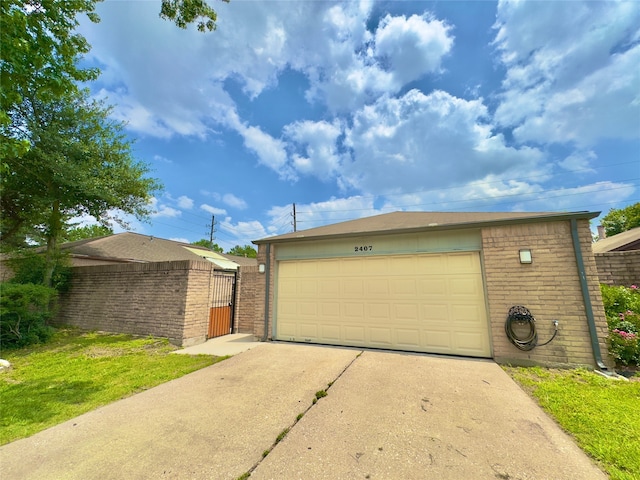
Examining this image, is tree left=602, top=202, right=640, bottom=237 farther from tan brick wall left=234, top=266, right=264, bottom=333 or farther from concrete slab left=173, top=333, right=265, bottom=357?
concrete slab left=173, top=333, right=265, bottom=357

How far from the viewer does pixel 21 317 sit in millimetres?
7371

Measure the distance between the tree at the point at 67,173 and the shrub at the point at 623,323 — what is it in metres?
14.2

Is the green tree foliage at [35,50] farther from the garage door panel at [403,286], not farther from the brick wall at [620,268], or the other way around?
the brick wall at [620,268]

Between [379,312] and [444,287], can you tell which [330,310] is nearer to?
[379,312]

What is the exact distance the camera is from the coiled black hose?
195 inches

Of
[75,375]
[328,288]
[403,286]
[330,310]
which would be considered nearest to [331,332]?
[330,310]

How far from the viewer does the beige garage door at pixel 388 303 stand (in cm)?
562

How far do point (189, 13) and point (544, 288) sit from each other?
9772 mm

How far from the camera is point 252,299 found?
8.68 meters

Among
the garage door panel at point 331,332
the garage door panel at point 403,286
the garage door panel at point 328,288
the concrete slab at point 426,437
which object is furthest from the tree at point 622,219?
the concrete slab at point 426,437

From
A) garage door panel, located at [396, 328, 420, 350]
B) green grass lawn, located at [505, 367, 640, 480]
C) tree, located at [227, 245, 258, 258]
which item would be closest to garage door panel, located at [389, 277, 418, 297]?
garage door panel, located at [396, 328, 420, 350]

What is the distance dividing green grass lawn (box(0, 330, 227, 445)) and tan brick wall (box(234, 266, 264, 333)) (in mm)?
2314

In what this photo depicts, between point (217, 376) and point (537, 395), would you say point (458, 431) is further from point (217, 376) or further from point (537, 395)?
point (217, 376)

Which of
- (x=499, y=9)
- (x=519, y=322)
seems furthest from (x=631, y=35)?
(x=519, y=322)
